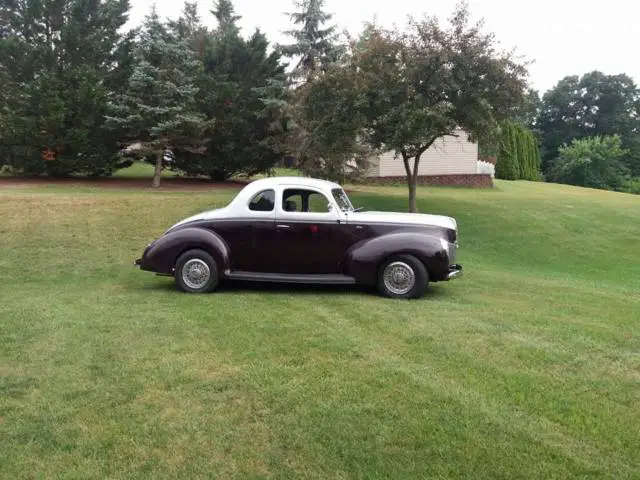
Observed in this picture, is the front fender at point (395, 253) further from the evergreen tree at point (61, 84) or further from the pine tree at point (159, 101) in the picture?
the evergreen tree at point (61, 84)

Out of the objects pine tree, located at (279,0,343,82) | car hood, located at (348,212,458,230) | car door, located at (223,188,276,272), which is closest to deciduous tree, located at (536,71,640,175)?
pine tree, located at (279,0,343,82)

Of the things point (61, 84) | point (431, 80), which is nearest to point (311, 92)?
point (431, 80)

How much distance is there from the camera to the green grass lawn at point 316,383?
11.4 ft

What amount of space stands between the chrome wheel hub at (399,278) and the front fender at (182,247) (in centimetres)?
234

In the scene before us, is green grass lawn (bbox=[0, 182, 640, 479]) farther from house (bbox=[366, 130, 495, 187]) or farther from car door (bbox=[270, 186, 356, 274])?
house (bbox=[366, 130, 495, 187])

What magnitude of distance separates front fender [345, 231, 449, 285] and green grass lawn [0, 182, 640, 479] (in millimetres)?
363

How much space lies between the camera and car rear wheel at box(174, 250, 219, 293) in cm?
861

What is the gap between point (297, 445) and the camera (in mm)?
3631

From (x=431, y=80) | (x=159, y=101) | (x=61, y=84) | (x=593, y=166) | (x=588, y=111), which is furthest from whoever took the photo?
(x=588, y=111)

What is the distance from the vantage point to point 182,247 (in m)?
8.70

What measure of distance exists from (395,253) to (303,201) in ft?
5.44

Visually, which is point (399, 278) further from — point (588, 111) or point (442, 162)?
point (588, 111)

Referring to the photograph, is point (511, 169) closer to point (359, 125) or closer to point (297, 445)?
point (359, 125)

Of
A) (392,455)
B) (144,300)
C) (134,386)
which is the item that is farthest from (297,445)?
(144,300)
